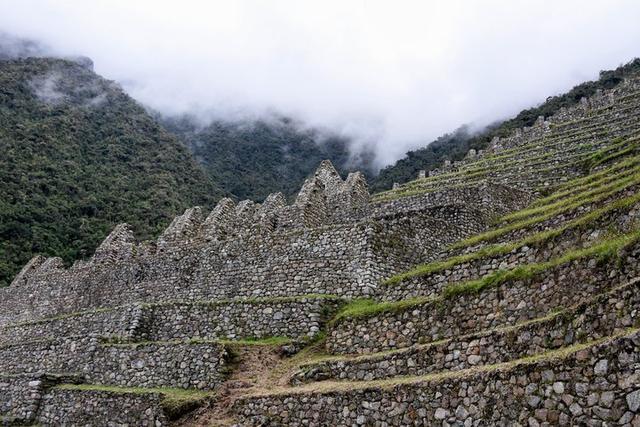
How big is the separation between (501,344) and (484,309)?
1.89 m

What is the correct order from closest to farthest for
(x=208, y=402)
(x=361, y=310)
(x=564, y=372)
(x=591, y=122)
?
(x=564, y=372) → (x=208, y=402) → (x=361, y=310) → (x=591, y=122)

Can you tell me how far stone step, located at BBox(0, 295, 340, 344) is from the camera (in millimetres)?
15453

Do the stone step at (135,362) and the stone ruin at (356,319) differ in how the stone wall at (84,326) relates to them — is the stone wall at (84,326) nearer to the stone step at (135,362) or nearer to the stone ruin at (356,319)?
the stone ruin at (356,319)

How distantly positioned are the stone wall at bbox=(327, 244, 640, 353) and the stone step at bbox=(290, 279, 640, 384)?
89 cm

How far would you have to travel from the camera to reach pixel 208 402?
42.4 ft

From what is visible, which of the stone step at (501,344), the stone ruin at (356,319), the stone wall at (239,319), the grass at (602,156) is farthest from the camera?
the grass at (602,156)

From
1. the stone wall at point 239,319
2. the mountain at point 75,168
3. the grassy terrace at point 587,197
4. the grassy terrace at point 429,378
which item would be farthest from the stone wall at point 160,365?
the mountain at point 75,168

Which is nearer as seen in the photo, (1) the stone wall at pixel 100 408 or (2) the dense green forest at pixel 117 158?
(1) the stone wall at pixel 100 408

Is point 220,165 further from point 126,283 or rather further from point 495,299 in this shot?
point 495,299

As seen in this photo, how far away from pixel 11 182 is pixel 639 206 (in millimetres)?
51846

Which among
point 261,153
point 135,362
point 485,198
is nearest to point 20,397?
point 135,362

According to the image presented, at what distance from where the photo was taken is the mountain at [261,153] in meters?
70.5

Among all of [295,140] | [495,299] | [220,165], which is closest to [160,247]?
[495,299]

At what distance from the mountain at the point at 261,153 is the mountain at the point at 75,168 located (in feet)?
16.6
